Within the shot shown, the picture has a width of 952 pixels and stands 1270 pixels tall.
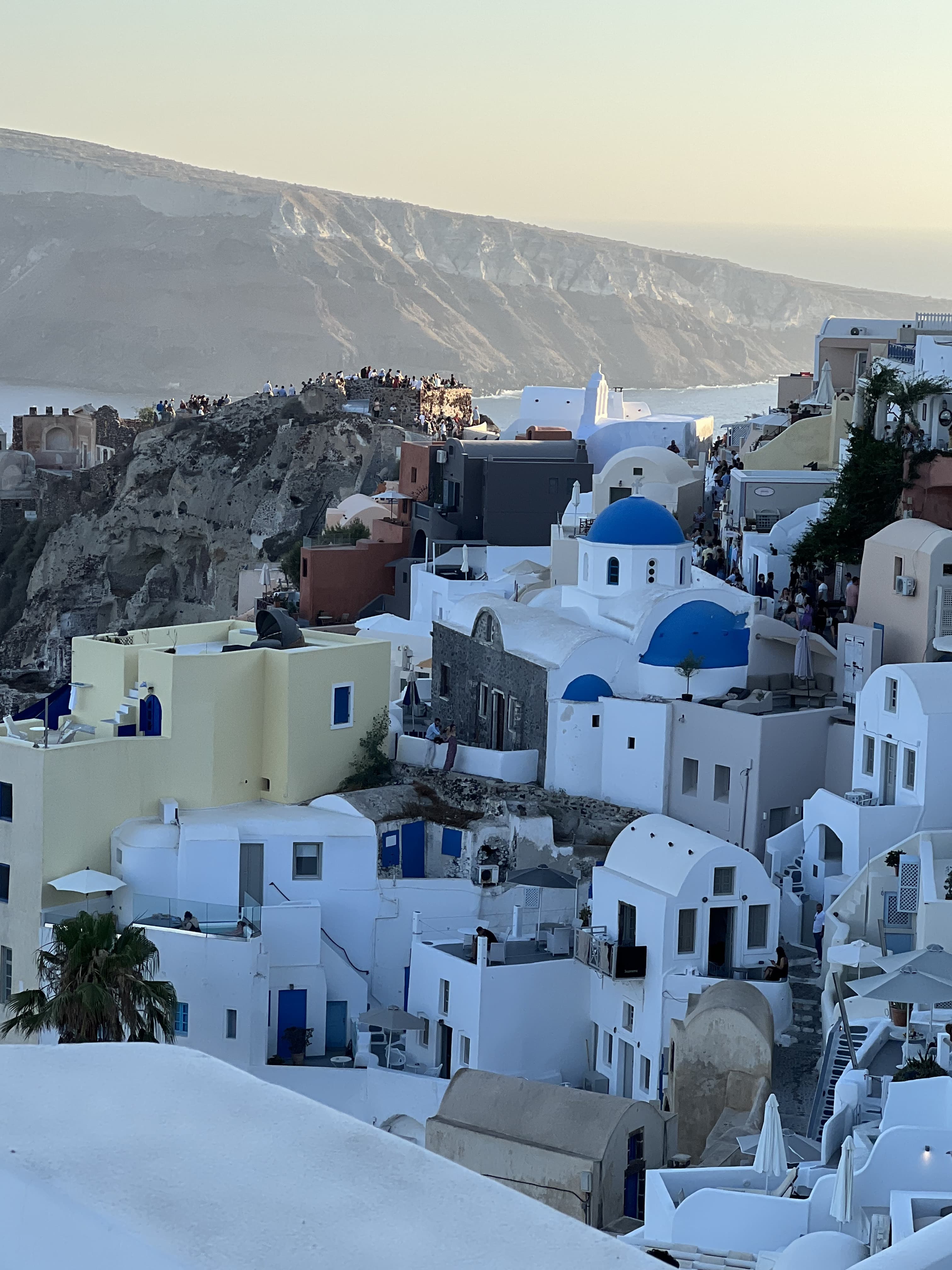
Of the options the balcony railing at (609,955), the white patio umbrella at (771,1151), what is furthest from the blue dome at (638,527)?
the white patio umbrella at (771,1151)

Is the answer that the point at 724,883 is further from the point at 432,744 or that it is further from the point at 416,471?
the point at 416,471

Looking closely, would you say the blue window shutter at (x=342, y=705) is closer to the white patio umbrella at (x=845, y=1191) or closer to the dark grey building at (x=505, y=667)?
the dark grey building at (x=505, y=667)

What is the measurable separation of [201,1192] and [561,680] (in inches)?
894

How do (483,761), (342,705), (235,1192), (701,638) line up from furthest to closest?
(483,761), (342,705), (701,638), (235,1192)

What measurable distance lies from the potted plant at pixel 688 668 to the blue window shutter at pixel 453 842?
352cm

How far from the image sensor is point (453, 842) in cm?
2619

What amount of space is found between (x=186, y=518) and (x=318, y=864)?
32.1 meters

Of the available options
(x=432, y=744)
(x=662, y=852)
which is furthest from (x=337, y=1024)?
(x=662, y=852)

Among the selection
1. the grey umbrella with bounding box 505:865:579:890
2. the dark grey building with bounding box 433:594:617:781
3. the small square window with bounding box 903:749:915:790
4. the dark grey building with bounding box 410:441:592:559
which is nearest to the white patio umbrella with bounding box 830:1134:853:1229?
the small square window with bounding box 903:749:915:790

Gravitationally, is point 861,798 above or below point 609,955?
above

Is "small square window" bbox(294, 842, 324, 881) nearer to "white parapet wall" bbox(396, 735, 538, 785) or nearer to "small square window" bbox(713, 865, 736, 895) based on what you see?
"white parapet wall" bbox(396, 735, 538, 785)

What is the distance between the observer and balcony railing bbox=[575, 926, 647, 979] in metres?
22.6

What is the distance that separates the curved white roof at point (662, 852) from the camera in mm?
22094

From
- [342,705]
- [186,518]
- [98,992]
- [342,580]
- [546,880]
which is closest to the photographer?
[98,992]
